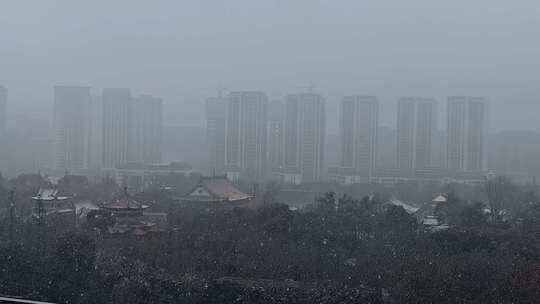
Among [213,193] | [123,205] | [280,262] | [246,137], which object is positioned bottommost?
[280,262]

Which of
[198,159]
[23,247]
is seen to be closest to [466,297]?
[23,247]

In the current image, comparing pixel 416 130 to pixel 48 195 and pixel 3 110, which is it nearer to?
pixel 48 195

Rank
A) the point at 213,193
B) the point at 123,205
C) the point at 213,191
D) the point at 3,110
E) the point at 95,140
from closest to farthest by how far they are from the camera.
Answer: the point at 123,205 < the point at 213,193 < the point at 213,191 < the point at 95,140 < the point at 3,110

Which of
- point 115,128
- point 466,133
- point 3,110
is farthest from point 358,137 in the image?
point 3,110

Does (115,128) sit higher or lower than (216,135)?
higher

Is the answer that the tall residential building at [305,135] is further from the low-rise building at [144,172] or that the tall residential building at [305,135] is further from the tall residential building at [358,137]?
the low-rise building at [144,172]

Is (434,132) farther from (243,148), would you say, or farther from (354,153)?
(243,148)

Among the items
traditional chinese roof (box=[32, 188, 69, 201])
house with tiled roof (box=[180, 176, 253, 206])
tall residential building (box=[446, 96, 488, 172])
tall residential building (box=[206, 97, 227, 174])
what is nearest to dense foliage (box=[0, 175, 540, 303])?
traditional chinese roof (box=[32, 188, 69, 201])

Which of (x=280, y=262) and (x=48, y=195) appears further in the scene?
(x=48, y=195)
